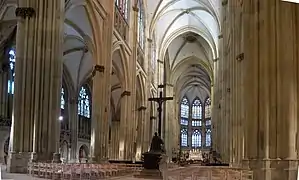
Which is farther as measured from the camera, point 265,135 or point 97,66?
point 97,66

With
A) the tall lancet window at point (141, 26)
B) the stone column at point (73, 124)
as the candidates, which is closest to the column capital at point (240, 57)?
the tall lancet window at point (141, 26)

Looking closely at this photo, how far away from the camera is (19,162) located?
16.7m

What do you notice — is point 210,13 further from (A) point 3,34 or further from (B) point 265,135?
(B) point 265,135

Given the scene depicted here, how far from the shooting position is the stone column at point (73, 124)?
128ft

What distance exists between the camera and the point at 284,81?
39.8ft

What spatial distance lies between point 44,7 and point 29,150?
597 cm

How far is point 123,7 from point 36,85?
17.8 metres

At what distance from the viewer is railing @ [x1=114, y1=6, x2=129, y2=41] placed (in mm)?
30888

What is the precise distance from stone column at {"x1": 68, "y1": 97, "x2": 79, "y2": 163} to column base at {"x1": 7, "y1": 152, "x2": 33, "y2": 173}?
875 inches

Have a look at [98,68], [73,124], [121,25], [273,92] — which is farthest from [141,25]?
[273,92]

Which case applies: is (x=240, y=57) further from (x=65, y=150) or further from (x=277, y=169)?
(x=65, y=150)

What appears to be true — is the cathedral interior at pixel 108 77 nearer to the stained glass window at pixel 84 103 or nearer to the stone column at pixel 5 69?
the stone column at pixel 5 69

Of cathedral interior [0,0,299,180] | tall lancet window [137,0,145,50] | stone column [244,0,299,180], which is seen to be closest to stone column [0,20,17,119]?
cathedral interior [0,0,299,180]

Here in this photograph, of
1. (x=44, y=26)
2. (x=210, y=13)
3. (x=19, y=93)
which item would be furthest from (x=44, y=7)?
(x=210, y=13)
